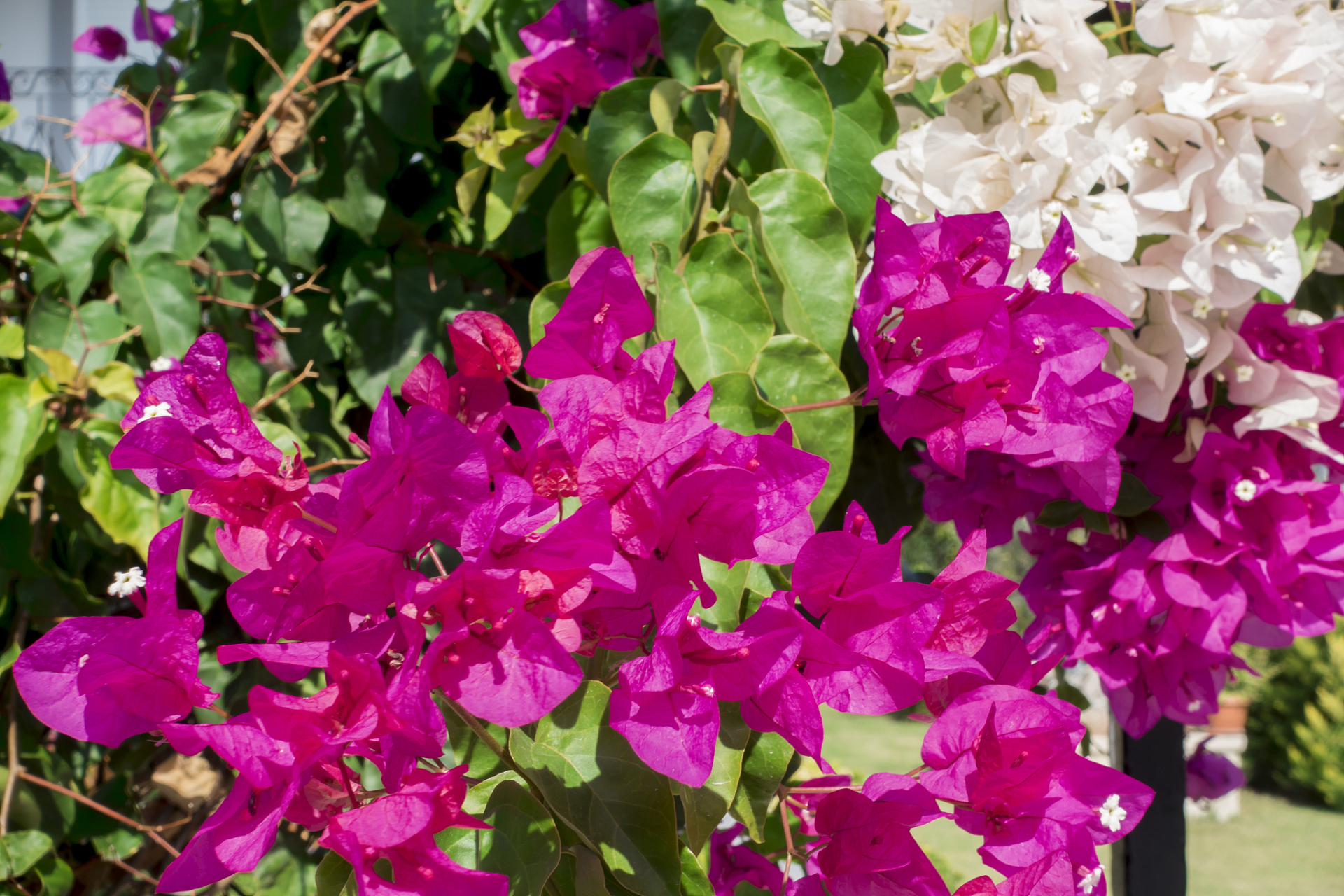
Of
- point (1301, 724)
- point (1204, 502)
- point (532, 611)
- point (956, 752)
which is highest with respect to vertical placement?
point (532, 611)

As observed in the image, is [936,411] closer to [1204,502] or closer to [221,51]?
[1204,502]

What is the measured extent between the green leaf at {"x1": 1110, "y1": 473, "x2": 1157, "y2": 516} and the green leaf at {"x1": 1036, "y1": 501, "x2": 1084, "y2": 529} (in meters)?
0.03

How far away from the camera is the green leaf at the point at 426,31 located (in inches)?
27.0

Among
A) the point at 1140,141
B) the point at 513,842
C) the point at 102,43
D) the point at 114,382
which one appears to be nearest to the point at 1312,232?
the point at 1140,141

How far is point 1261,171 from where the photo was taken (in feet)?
1.77

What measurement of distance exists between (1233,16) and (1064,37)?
0.10 m

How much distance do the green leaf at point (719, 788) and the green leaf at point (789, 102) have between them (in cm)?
32

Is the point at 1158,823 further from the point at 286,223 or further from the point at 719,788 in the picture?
the point at 286,223

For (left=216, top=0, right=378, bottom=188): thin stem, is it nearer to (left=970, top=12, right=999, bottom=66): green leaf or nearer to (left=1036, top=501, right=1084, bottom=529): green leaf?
(left=970, top=12, right=999, bottom=66): green leaf

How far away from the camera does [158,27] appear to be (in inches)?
41.9

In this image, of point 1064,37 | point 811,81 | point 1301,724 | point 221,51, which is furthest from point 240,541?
point 1301,724

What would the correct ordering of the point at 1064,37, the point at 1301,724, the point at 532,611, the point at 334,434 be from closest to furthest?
the point at 532,611, the point at 1064,37, the point at 334,434, the point at 1301,724

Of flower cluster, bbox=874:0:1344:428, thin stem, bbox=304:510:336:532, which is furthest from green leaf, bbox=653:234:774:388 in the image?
thin stem, bbox=304:510:336:532

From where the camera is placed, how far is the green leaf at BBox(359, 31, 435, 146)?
0.75 metres
